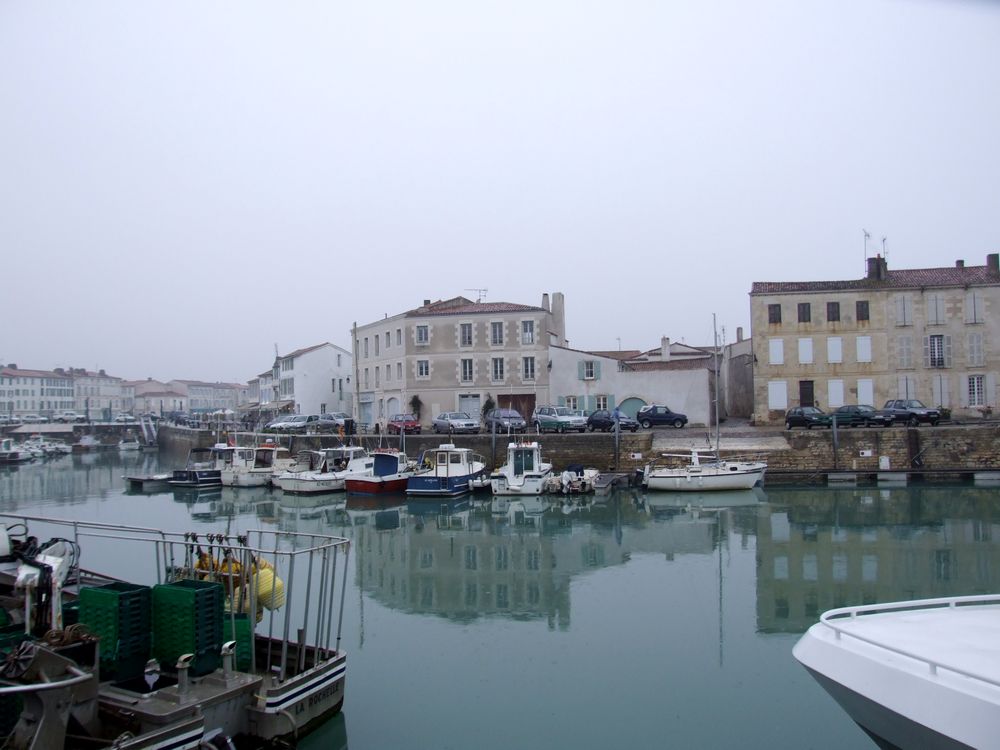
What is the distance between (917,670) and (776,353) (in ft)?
99.8

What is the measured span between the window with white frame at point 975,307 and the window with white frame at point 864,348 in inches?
163

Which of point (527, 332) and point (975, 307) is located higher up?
point (975, 307)

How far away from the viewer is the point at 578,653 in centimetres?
997

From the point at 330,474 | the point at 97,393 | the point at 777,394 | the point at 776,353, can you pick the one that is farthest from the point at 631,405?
the point at 97,393

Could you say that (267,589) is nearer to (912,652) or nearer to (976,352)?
(912,652)

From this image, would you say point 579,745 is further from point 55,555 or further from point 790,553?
point 790,553

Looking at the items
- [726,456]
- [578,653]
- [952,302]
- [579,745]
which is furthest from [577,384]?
[579,745]

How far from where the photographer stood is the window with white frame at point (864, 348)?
34.0 meters

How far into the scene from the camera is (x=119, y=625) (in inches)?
250

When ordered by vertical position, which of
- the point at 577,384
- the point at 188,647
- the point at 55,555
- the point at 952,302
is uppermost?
the point at 952,302

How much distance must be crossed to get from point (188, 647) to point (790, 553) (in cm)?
1337

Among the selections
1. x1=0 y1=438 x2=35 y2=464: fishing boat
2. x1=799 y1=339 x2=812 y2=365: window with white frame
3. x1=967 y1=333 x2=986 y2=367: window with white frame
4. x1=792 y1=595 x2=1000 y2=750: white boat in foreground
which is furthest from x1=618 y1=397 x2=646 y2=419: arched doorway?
x1=0 y1=438 x2=35 y2=464: fishing boat

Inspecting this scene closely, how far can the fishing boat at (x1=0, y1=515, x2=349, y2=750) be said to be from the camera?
17.4 feet

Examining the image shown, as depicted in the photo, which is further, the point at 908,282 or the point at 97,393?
the point at 97,393
